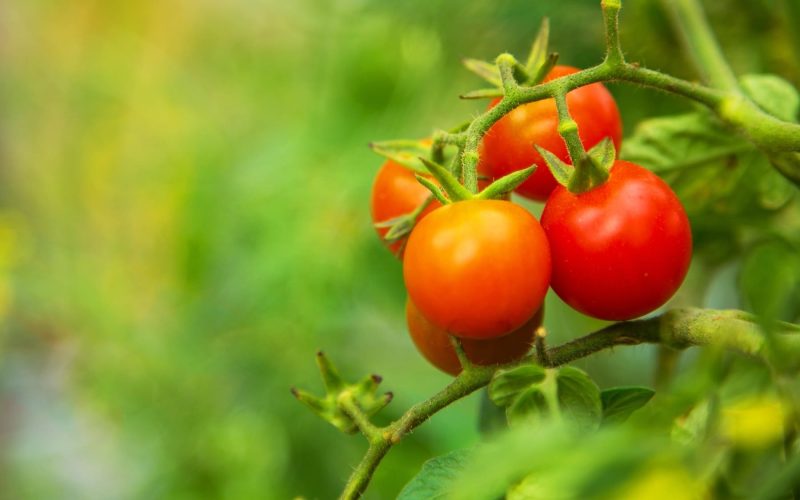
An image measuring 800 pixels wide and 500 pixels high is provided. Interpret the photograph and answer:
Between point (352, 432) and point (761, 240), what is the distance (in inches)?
10.5

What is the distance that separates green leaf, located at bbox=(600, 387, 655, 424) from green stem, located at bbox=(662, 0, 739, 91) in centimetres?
17

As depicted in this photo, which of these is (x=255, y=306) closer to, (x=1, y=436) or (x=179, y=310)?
(x=179, y=310)

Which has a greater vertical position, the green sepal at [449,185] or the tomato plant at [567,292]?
the green sepal at [449,185]

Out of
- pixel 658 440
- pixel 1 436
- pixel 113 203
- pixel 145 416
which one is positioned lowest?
pixel 658 440

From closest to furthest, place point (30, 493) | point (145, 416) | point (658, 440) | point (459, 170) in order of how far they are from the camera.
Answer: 1. point (658, 440)
2. point (459, 170)
3. point (145, 416)
4. point (30, 493)

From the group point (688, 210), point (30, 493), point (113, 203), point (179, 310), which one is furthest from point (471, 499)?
point (113, 203)

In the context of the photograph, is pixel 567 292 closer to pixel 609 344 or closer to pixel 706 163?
pixel 609 344

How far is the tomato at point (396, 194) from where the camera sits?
1.15 feet

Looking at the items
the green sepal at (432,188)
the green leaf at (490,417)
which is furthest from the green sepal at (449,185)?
the green leaf at (490,417)

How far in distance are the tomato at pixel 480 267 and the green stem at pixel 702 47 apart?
0.17 m

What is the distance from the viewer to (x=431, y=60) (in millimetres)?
690

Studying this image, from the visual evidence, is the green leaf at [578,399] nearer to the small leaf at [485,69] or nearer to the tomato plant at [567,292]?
the tomato plant at [567,292]

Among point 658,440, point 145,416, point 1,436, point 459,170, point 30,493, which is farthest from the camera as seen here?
point 1,436

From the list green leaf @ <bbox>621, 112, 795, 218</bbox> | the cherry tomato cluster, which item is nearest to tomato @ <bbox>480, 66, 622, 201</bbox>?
the cherry tomato cluster
